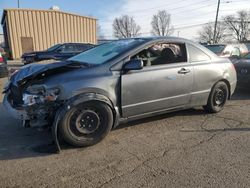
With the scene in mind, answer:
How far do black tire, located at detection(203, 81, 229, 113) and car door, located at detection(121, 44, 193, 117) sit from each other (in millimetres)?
714

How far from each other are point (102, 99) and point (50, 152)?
1.03 metres

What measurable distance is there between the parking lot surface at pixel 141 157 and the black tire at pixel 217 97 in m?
0.53

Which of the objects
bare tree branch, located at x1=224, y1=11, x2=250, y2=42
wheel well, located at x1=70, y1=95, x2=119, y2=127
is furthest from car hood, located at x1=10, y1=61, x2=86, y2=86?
bare tree branch, located at x1=224, y1=11, x2=250, y2=42

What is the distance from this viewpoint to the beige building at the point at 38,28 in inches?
953

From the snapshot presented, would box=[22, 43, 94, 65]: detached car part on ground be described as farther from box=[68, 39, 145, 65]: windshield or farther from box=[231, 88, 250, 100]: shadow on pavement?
box=[68, 39, 145, 65]: windshield

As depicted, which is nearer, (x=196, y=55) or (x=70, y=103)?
(x=70, y=103)

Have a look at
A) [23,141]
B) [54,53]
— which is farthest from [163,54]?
[54,53]

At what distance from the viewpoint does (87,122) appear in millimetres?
3756

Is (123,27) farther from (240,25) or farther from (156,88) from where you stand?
(156,88)

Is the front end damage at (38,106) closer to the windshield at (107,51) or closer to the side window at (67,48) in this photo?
the windshield at (107,51)

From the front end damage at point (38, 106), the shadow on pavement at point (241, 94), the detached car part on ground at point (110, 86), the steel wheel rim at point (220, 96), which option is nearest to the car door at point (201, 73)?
the detached car part on ground at point (110, 86)

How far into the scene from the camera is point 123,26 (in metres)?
88.9

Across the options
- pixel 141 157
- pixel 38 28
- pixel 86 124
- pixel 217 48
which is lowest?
pixel 141 157

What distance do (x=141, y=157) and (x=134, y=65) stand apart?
1.36m
